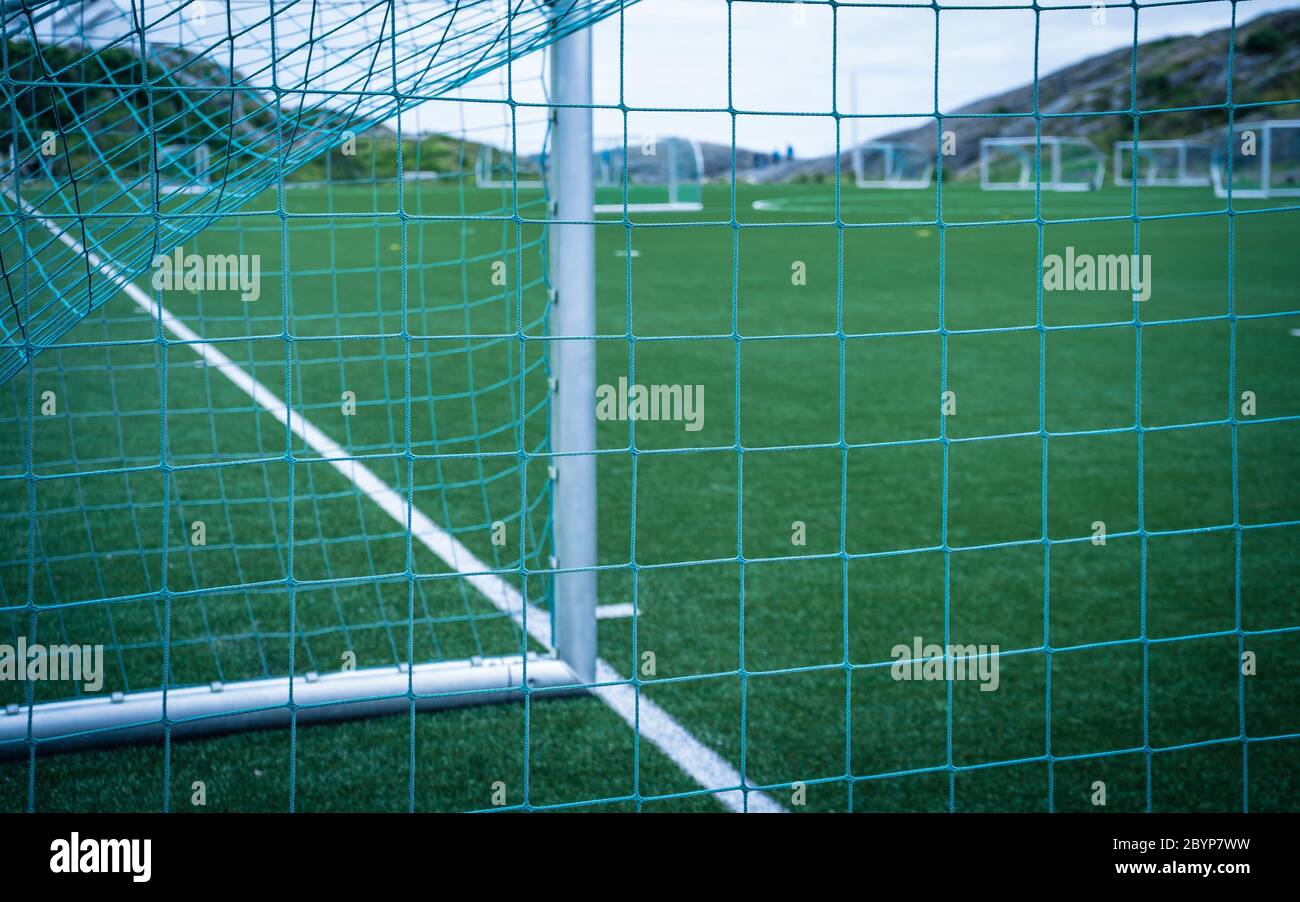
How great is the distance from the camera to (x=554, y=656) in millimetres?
Result: 3453

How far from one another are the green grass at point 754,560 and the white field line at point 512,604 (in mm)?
56

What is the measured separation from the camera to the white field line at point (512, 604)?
2.88m

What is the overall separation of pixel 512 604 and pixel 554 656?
649 mm

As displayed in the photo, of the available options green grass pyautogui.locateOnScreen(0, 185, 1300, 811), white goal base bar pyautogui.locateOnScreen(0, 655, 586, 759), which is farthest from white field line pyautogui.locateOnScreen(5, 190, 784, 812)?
white goal base bar pyautogui.locateOnScreen(0, 655, 586, 759)

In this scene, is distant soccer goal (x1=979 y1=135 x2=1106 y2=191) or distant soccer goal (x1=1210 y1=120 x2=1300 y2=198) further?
distant soccer goal (x1=979 y1=135 x2=1106 y2=191)

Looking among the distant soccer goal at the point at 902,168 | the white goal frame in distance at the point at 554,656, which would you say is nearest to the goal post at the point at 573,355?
the white goal frame in distance at the point at 554,656

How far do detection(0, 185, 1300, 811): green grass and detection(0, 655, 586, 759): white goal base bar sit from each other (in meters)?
0.05

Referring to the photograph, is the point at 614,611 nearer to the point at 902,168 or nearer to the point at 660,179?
the point at 660,179

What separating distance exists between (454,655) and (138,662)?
87 centimetres

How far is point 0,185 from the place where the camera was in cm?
296

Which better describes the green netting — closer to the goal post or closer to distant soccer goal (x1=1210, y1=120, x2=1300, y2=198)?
the goal post

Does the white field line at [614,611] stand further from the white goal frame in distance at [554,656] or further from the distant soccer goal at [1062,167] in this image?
the distant soccer goal at [1062,167]

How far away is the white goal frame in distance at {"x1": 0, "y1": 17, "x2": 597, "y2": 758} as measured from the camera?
3088 millimetres

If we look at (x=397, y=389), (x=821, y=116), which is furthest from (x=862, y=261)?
(x=821, y=116)
